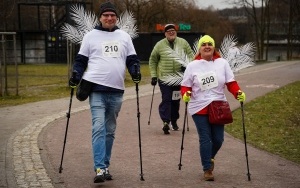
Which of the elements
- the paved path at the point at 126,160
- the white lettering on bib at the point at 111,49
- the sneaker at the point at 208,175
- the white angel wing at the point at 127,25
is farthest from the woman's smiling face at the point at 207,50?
the white angel wing at the point at 127,25

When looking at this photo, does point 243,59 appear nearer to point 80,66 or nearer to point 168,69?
point 80,66

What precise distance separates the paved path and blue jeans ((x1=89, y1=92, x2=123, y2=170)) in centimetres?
36

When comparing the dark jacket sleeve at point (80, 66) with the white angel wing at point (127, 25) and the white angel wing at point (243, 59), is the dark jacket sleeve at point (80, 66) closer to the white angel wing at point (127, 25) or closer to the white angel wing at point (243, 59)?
the white angel wing at point (127, 25)

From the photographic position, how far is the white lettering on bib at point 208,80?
6621 millimetres

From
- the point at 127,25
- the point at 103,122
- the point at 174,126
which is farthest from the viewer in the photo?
the point at 174,126

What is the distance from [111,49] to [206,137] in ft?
5.52

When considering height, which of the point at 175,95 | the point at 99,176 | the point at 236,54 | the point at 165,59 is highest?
the point at 236,54

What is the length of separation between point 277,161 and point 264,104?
8.14m

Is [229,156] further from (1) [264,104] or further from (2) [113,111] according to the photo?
(1) [264,104]

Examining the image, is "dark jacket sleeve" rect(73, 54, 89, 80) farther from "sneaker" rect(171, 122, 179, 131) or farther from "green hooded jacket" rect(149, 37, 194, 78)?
"sneaker" rect(171, 122, 179, 131)

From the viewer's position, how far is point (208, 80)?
6.62 meters

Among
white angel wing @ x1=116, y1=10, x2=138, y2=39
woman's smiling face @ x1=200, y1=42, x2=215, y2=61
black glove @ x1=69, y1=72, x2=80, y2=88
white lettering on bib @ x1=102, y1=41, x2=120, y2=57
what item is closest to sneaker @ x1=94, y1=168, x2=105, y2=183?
black glove @ x1=69, y1=72, x2=80, y2=88

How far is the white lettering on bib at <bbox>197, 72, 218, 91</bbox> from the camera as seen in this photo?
6.62 meters

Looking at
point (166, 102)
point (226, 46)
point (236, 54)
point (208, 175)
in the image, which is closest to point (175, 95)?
point (166, 102)
